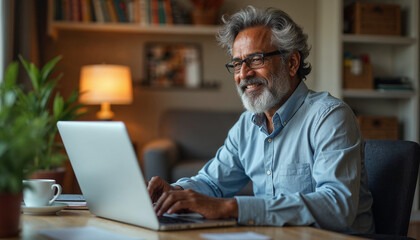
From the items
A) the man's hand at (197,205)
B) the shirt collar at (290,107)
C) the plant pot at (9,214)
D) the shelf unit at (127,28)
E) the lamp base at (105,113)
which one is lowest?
the lamp base at (105,113)

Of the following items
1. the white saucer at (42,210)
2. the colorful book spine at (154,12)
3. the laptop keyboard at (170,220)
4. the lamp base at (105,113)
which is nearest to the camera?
the laptop keyboard at (170,220)

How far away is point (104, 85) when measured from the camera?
411cm

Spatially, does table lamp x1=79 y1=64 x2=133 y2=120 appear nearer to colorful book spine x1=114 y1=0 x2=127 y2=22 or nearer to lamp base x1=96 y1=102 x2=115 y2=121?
lamp base x1=96 y1=102 x2=115 y2=121

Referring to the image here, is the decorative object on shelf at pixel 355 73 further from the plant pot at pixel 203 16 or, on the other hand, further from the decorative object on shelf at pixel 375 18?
the plant pot at pixel 203 16

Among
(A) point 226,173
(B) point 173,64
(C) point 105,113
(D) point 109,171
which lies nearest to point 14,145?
(D) point 109,171

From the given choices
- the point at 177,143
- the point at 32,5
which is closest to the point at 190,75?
the point at 177,143

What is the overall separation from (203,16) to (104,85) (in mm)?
1044

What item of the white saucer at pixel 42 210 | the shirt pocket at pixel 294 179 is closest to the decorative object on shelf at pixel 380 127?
the shirt pocket at pixel 294 179

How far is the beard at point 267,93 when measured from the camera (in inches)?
70.4

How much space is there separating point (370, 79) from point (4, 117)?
385 centimetres

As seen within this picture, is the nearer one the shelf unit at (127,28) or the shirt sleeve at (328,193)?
the shirt sleeve at (328,193)

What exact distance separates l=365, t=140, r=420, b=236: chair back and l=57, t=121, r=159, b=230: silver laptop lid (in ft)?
2.50

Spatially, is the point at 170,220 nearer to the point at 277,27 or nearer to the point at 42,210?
the point at 42,210

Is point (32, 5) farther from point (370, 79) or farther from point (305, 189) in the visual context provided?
point (305, 189)
